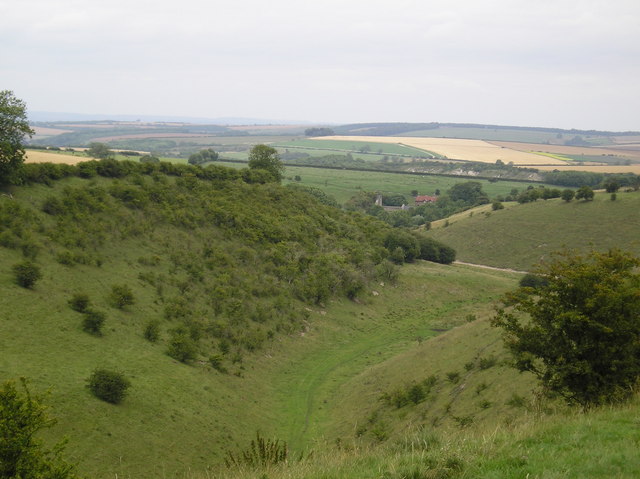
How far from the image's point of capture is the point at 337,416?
109 ft

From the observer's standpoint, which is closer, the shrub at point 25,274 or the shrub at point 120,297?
the shrub at point 25,274

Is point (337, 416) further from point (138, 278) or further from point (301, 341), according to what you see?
point (138, 278)

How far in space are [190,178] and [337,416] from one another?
38303mm

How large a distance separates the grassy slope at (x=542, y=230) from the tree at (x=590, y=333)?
62496 millimetres

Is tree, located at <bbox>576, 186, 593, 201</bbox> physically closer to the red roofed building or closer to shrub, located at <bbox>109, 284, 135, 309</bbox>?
the red roofed building

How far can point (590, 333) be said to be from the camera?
17.1 m

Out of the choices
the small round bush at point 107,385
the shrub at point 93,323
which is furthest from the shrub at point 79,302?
the small round bush at point 107,385

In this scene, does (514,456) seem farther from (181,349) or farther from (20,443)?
(181,349)

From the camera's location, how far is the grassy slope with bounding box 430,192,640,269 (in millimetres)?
80562

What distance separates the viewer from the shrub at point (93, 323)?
3191cm

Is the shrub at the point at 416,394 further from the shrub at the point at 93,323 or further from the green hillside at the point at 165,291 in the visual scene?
the shrub at the point at 93,323

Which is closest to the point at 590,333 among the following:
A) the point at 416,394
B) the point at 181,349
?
the point at 416,394

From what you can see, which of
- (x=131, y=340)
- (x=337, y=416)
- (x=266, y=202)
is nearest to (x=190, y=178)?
(x=266, y=202)

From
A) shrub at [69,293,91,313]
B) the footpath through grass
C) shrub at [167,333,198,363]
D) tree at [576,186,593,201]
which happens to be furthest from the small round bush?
tree at [576,186,593,201]
